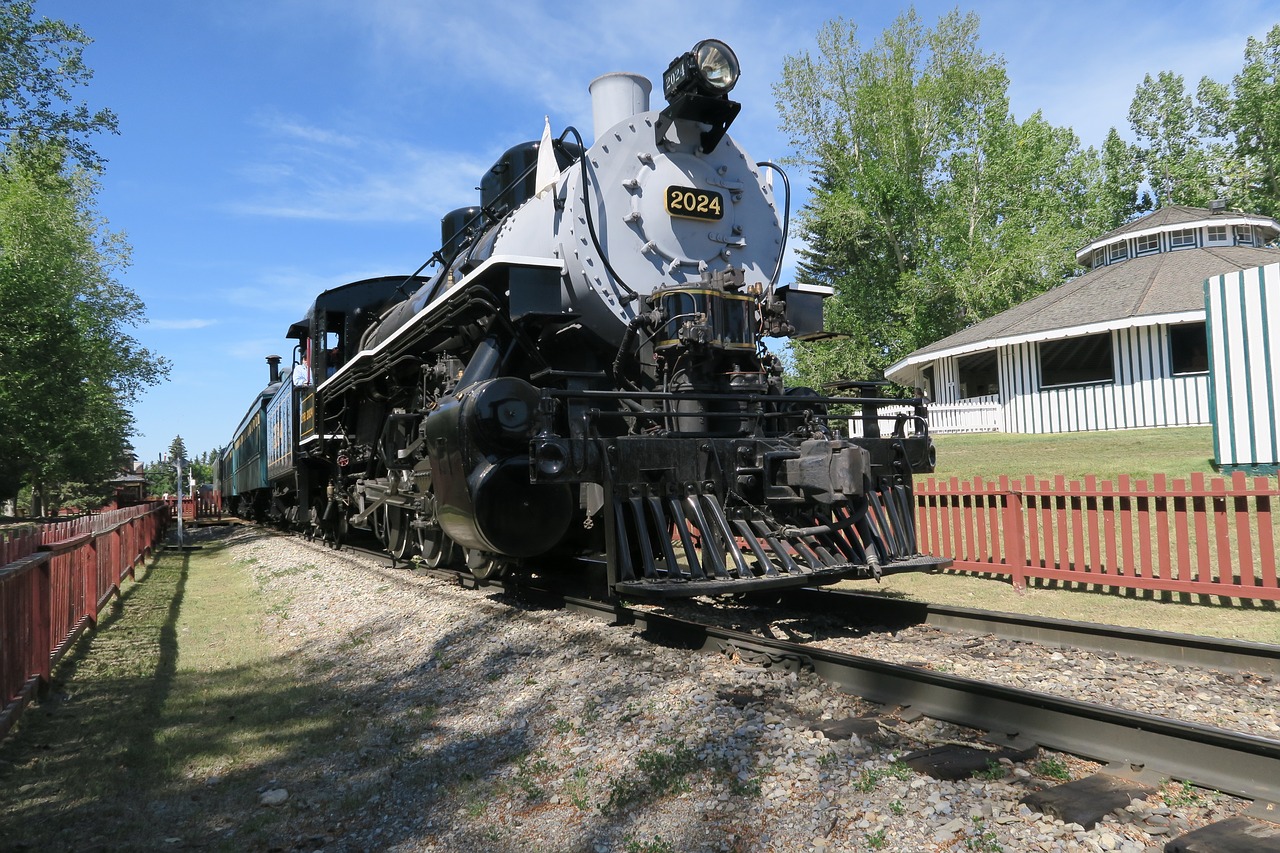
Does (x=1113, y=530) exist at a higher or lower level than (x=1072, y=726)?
higher

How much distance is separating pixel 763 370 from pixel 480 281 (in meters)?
2.00

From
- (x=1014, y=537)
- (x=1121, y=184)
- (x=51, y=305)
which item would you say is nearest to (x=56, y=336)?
(x=51, y=305)

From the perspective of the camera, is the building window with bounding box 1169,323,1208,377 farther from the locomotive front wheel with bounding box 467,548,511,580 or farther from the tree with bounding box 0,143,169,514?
the tree with bounding box 0,143,169,514

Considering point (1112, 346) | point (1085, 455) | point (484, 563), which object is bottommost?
point (484, 563)

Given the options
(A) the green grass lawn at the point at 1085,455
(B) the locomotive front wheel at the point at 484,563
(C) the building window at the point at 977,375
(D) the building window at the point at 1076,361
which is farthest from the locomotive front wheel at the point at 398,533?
(C) the building window at the point at 977,375

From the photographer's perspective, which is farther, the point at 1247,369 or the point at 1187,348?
the point at 1187,348

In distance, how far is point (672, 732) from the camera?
3281mm

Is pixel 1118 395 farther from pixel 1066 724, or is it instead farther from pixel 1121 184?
pixel 1121 184

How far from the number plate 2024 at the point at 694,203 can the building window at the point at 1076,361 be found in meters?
14.8

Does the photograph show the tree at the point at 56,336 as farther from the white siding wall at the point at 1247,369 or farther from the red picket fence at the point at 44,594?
the white siding wall at the point at 1247,369

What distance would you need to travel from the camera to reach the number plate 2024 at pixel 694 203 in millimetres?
5707

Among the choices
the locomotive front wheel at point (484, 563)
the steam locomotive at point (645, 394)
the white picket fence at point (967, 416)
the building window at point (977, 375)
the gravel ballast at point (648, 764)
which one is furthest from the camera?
the building window at point (977, 375)

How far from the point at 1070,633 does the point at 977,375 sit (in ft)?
61.3

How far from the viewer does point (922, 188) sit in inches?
1142
